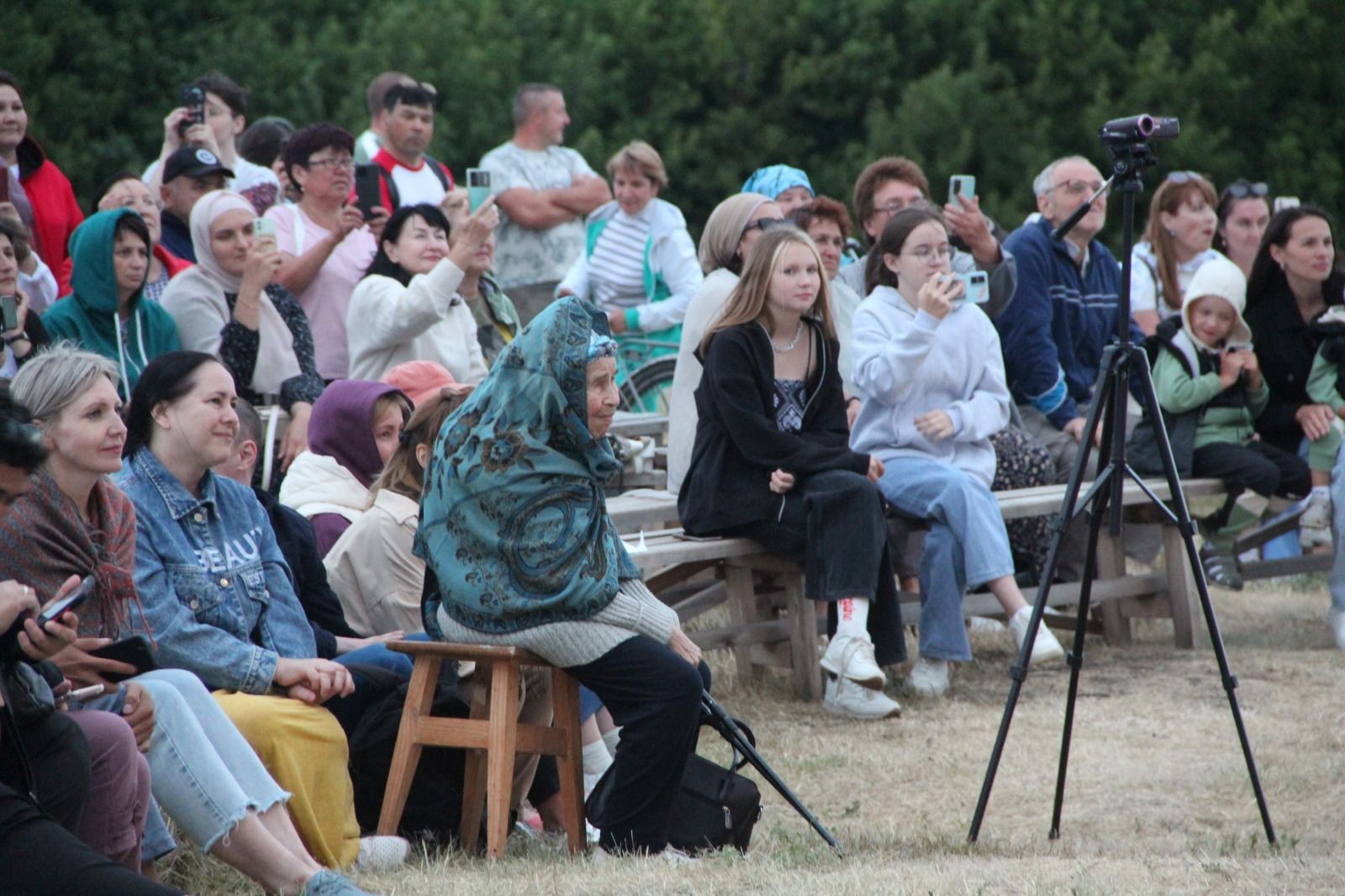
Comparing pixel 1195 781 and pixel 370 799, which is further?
pixel 1195 781

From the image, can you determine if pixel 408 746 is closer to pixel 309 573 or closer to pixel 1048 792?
pixel 309 573

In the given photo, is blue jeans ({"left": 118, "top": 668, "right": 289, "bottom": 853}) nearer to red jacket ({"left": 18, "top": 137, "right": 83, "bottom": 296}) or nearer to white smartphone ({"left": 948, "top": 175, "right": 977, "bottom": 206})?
red jacket ({"left": 18, "top": 137, "right": 83, "bottom": 296})

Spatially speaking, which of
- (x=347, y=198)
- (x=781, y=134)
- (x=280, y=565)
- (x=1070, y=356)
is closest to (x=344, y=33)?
(x=781, y=134)

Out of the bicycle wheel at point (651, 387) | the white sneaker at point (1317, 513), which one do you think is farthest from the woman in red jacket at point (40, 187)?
the white sneaker at point (1317, 513)

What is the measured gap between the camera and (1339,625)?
7.77 m

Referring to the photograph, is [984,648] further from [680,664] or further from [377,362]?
[680,664]

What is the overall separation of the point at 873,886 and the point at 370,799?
1.54 meters

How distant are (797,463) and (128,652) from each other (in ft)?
9.82

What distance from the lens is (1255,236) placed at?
9664 millimetres

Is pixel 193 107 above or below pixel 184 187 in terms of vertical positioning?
above

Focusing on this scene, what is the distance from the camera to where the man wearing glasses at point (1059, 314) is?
320 inches

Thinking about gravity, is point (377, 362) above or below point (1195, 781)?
above

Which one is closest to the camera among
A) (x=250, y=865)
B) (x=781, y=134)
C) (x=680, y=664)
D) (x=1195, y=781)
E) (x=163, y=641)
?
(x=250, y=865)

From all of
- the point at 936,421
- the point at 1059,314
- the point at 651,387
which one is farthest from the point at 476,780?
the point at 651,387
